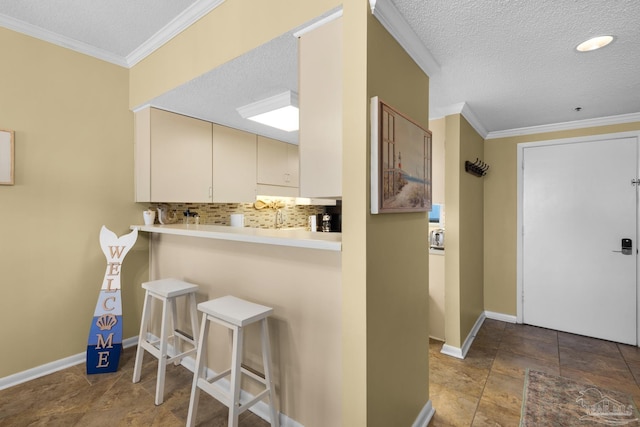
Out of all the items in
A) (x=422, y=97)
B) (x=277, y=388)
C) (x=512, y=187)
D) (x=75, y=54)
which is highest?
Answer: (x=75, y=54)

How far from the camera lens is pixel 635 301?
10.2ft

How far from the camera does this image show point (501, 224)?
3822 millimetres

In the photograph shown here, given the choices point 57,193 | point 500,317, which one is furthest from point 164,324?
point 500,317

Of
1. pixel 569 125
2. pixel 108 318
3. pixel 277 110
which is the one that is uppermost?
pixel 569 125

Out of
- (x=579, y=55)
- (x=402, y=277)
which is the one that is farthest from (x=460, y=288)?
(x=579, y=55)

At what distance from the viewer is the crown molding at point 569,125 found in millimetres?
3127

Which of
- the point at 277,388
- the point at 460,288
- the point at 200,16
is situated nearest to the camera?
the point at 277,388

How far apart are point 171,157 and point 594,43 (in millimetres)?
3244

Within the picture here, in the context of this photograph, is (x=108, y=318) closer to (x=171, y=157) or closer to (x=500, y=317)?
(x=171, y=157)

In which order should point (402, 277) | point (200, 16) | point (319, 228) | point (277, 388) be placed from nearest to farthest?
point (402, 277) < point (277, 388) < point (200, 16) < point (319, 228)

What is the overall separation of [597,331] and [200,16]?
478 centimetres

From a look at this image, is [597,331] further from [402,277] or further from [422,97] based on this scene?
[422,97]

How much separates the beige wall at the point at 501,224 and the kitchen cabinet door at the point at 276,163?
2533mm

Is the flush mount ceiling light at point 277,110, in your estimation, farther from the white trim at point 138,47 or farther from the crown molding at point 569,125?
the crown molding at point 569,125
